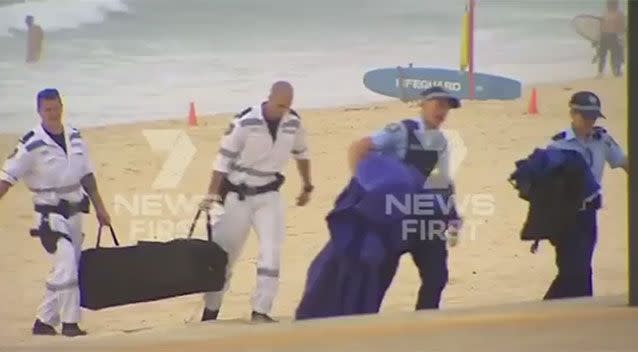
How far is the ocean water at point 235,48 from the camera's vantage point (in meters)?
7.20

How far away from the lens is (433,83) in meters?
7.57

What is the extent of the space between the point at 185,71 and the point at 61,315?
53.4 inches

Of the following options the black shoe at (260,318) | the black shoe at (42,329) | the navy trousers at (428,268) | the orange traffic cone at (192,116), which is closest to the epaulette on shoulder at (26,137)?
the orange traffic cone at (192,116)

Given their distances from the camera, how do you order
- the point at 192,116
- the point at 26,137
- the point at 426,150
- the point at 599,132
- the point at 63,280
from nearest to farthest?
the point at 26,137 < the point at 63,280 < the point at 192,116 < the point at 426,150 < the point at 599,132

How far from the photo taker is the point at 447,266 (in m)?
7.70

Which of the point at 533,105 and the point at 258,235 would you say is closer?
the point at 258,235

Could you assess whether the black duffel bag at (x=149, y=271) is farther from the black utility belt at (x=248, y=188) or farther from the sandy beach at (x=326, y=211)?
the black utility belt at (x=248, y=188)

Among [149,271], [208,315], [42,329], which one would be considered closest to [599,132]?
[208,315]

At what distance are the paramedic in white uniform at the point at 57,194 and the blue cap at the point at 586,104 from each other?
251 cm

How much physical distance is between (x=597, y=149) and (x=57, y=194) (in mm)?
2857

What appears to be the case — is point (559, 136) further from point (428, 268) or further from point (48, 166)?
point (48, 166)

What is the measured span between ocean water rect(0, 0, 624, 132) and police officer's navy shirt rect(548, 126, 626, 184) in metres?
0.39

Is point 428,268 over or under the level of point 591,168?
under

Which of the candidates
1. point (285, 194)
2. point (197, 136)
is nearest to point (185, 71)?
point (197, 136)
